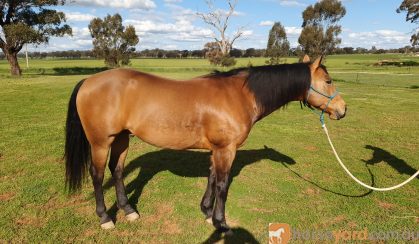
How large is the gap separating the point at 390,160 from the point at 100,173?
21.3 ft

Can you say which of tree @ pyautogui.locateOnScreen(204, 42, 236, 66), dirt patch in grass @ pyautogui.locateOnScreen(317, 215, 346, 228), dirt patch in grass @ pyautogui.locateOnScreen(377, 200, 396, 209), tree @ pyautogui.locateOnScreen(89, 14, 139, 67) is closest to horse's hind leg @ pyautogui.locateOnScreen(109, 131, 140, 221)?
dirt patch in grass @ pyautogui.locateOnScreen(317, 215, 346, 228)

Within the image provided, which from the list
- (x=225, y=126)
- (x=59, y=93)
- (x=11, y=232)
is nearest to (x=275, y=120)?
(x=225, y=126)

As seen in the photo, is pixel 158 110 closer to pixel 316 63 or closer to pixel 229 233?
pixel 229 233

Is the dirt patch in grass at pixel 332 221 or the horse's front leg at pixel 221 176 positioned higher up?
the horse's front leg at pixel 221 176

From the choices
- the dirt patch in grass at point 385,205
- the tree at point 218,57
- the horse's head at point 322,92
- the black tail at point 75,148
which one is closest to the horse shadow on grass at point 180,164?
the dirt patch in grass at point 385,205

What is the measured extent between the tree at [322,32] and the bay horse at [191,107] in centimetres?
5673

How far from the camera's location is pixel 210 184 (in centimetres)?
450

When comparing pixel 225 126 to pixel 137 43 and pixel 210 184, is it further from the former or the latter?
pixel 137 43

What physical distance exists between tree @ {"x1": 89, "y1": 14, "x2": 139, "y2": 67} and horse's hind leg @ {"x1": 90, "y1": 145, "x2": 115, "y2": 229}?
50063 millimetres

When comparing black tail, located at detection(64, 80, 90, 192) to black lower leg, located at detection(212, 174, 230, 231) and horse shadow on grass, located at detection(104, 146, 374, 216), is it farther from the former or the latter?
black lower leg, located at detection(212, 174, 230, 231)

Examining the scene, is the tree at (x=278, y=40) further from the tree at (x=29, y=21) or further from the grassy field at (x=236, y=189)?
the grassy field at (x=236, y=189)

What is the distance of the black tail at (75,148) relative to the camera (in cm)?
421

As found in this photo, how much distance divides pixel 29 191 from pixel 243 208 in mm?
3587

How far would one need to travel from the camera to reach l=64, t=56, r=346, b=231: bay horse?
3.86 m
